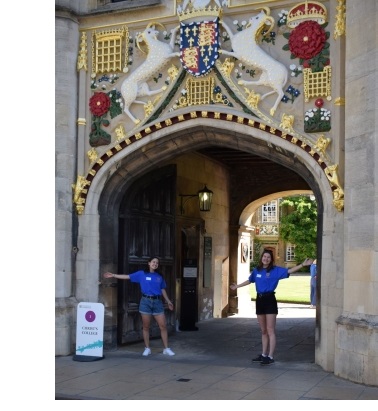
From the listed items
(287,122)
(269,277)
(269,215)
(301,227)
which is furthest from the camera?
(269,215)

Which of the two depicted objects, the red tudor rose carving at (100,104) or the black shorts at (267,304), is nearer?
the black shorts at (267,304)

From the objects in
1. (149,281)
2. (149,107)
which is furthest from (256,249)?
(149,281)

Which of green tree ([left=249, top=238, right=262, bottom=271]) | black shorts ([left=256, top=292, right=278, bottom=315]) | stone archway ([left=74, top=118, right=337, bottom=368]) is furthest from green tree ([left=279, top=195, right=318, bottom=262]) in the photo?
black shorts ([left=256, top=292, right=278, bottom=315])

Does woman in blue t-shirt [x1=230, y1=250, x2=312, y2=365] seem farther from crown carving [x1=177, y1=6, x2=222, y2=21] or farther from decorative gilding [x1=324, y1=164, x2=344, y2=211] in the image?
crown carving [x1=177, y1=6, x2=222, y2=21]

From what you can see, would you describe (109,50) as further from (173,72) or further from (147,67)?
(173,72)

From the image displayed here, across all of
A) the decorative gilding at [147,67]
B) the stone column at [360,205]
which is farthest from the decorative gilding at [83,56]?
the stone column at [360,205]

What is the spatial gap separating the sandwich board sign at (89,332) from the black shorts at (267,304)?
216 cm

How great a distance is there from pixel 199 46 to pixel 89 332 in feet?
14.2

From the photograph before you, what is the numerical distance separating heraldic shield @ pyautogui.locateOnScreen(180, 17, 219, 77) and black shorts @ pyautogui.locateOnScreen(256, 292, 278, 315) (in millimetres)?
3258

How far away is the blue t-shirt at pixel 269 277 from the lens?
29.4ft

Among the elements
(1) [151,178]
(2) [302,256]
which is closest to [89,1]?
(1) [151,178]

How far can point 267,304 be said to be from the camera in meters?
8.96

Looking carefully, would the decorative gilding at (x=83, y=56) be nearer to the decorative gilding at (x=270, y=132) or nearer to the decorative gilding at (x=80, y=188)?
the decorative gilding at (x=270, y=132)

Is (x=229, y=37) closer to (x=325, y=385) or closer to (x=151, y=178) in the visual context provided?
(x=151, y=178)
